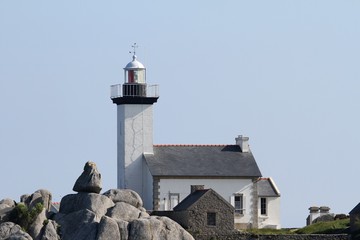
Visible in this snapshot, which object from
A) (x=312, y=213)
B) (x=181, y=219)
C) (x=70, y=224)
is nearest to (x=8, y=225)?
(x=70, y=224)

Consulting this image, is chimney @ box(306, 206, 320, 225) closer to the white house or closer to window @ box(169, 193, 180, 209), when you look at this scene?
the white house

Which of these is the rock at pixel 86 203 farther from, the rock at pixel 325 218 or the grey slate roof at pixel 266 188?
the rock at pixel 325 218

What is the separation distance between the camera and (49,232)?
70.2 meters

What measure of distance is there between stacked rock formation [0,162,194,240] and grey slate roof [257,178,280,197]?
417 inches

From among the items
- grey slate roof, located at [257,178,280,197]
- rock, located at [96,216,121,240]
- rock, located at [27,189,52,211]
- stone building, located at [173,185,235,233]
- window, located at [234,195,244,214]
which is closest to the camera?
rock, located at [96,216,121,240]

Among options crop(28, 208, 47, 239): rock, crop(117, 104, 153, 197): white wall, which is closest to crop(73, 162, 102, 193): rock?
crop(28, 208, 47, 239): rock

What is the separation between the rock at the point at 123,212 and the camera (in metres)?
71.4

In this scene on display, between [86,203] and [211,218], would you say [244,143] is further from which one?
[86,203]

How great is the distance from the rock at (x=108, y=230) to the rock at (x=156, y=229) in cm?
67

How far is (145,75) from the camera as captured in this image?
84.2 metres

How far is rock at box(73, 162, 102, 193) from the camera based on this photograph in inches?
2876

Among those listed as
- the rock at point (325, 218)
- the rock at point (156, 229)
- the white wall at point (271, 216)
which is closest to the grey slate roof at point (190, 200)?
the rock at point (156, 229)

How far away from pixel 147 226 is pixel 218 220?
5.87m

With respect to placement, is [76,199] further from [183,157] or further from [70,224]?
[183,157]
